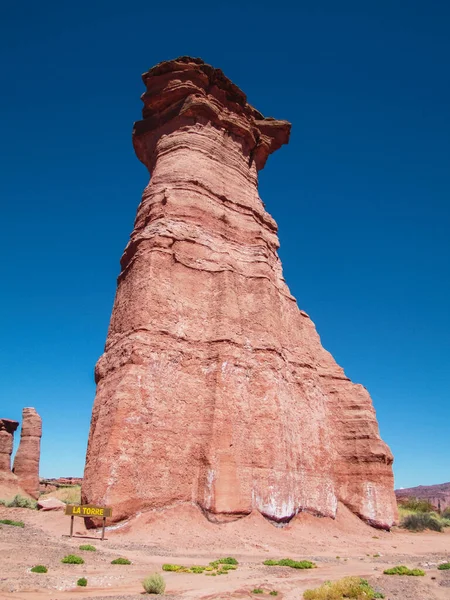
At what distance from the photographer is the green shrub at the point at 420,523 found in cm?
2846

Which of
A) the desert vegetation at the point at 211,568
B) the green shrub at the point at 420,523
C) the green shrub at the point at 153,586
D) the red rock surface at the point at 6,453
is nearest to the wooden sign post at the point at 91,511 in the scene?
the desert vegetation at the point at 211,568

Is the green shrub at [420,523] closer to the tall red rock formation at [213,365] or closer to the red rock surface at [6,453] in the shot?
the tall red rock formation at [213,365]

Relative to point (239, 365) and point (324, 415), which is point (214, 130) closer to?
point (239, 365)

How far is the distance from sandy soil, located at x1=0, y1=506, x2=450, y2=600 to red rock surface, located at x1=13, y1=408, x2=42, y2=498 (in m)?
18.3

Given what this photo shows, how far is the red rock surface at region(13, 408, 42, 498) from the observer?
37.1m

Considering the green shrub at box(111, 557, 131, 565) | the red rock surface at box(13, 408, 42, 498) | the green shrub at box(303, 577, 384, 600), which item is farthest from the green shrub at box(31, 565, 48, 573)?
the red rock surface at box(13, 408, 42, 498)

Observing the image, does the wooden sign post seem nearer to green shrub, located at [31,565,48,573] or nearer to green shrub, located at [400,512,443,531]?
green shrub, located at [31,565,48,573]

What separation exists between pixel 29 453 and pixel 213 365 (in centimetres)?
2674

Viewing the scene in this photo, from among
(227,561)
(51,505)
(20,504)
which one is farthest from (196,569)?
(20,504)

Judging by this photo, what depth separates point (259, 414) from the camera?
18.1 meters

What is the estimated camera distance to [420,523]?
28672mm

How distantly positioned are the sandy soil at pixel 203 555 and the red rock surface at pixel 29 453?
1831 centimetres

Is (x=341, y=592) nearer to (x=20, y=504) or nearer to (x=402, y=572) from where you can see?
(x=402, y=572)

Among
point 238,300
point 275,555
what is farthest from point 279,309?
point 275,555
